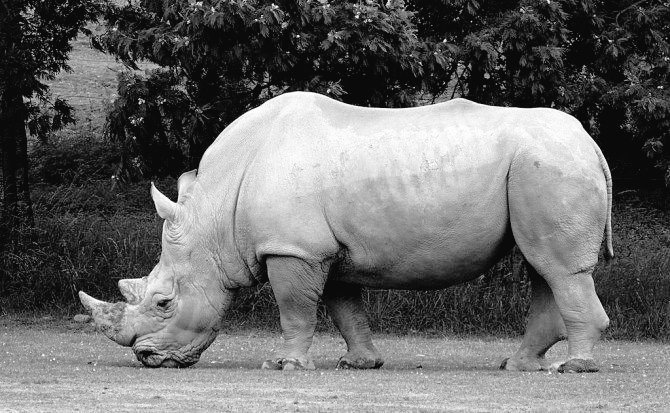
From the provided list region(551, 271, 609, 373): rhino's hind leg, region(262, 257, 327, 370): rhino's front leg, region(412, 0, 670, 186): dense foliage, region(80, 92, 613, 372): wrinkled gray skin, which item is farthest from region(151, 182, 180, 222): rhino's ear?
region(412, 0, 670, 186): dense foliage

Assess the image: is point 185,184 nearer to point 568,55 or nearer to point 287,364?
point 287,364

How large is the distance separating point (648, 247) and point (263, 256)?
24.0 feet

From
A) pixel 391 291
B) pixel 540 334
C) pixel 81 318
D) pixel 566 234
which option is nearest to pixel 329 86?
pixel 391 291

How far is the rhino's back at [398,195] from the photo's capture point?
1129 centimetres

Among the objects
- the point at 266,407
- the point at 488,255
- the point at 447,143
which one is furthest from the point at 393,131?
the point at 266,407

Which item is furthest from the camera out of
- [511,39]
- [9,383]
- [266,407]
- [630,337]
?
[511,39]

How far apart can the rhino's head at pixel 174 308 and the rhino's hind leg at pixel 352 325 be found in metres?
1.00

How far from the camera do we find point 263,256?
11570 millimetres

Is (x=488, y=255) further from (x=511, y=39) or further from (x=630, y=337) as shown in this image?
(x=511, y=39)

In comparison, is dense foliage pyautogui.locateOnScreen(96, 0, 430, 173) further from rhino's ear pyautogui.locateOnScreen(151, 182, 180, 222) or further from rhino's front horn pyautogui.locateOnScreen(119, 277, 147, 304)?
rhino's front horn pyautogui.locateOnScreen(119, 277, 147, 304)

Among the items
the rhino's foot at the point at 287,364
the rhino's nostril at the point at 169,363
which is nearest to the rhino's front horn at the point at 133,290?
the rhino's nostril at the point at 169,363

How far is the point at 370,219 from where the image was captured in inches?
450

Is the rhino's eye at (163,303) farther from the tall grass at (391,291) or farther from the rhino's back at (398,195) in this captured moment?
the tall grass at (391,291)

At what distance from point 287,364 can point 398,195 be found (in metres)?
1.65
